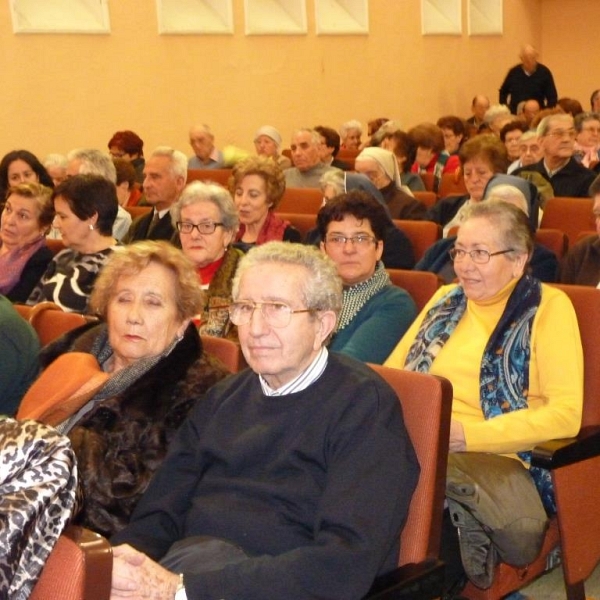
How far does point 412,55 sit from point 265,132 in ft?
13.5

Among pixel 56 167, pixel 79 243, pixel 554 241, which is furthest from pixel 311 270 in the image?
pixel 56 167

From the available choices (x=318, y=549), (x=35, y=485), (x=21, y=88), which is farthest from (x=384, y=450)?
(x=21, y=88)

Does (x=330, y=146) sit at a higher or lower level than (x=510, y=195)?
lower

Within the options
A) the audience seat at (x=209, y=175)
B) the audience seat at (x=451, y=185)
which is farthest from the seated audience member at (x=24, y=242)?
the audience seat at (x=209, y=175)

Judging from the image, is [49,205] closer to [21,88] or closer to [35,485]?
[35,485]

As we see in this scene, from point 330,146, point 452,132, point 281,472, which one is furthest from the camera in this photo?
point 452,132

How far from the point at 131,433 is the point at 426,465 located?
0.66m

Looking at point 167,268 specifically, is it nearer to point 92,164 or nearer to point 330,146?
point 92,164

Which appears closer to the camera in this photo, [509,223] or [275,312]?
[275,312]

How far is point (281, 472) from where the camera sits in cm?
212

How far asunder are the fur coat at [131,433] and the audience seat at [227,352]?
0.56 feet

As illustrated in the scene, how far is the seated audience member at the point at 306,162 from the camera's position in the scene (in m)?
7.70

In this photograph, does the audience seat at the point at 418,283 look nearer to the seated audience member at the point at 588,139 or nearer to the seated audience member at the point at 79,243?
the seated audience member at the point at 79,243

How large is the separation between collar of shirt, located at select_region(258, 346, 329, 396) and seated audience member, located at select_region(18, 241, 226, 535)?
28 cm
